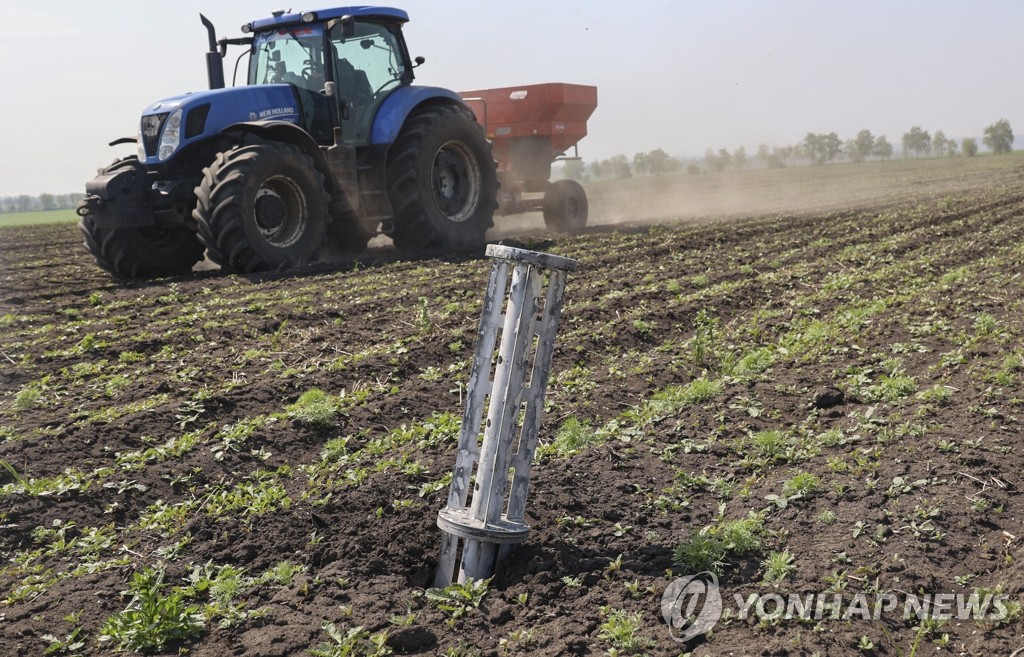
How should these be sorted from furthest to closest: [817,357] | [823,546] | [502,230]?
[502,230] < [817,357] < [823,546]

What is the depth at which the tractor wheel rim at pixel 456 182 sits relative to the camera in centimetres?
1279

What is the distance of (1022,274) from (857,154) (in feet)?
332

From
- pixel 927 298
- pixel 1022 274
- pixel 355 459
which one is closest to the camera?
pixel 355 459

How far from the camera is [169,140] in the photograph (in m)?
10.4

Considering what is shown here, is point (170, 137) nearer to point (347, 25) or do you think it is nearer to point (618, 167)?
point (347, 25)

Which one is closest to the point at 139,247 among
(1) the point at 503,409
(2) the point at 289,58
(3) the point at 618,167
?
(2) the point at 289,58

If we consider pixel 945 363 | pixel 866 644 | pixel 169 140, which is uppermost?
pixel 169 140

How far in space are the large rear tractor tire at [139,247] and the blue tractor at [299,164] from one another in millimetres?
16

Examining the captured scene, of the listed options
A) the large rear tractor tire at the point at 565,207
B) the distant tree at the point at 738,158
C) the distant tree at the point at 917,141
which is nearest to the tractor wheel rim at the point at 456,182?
the large rear tractor tire at the point at 565,207

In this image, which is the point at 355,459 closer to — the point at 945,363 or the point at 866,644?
the point at 866,644

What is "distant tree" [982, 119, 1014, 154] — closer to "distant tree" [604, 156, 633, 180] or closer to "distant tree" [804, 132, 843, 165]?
"distant tree" [804, 132, 843, 165]

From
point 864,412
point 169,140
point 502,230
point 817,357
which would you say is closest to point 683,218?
point 502,230

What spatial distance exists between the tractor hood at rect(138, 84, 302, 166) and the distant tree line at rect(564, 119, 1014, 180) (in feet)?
206

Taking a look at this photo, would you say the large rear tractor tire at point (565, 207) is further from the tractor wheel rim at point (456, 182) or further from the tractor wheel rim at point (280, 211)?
the tractor wheel rim at point (280, 211)
